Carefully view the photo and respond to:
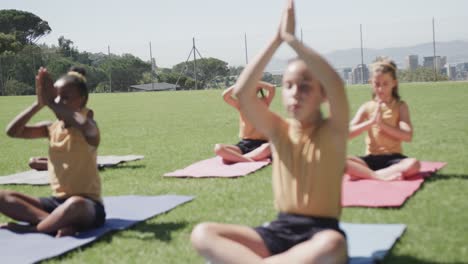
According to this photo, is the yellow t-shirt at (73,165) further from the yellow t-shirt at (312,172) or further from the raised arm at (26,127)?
the yellow t-shirt at (312,172)

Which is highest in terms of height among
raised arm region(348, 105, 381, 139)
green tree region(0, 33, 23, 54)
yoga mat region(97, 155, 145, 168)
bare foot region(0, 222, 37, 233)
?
green tree region(0, 33, 23, 54)

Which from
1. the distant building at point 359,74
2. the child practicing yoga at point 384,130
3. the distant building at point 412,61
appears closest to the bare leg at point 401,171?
the child practicing yoga at point 384,130

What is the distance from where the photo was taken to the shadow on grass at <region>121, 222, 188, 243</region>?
5.34 metres

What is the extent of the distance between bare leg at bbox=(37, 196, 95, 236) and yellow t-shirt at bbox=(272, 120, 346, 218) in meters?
2.16

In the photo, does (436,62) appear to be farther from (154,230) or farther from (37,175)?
(154,230)

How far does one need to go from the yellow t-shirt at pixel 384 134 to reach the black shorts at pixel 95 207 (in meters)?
3.40

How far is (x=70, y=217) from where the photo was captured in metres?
5.40

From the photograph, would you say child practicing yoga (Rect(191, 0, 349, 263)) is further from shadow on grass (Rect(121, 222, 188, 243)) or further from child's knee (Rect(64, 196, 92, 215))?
child's knee (Rect(64, 196, 92, 215))

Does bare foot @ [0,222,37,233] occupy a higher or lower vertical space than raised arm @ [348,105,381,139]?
lower

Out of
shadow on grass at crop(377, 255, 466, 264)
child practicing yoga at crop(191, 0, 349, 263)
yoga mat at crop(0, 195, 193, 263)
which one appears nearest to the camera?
child practicing yoga at crop(191, 0, 349, 263)

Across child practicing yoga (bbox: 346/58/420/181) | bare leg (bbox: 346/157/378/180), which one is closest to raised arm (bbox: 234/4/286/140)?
child practicing yoga (bbox: 346/58/420/181)

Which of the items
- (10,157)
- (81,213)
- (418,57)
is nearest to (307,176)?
(81,213)

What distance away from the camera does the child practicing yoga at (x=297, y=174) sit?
12.1 feet

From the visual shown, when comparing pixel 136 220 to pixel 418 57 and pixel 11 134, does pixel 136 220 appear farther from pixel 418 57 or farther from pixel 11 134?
pixel 418 57
